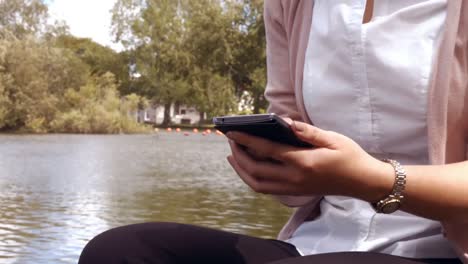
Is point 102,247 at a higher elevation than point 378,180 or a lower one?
lower

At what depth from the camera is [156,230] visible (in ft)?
4.29

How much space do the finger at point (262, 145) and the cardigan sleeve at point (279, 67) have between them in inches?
13.4

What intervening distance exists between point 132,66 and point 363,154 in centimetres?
3528

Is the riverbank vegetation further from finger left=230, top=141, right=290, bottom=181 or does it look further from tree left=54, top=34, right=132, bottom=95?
finger left=230, top=141, right=290, bottom=181

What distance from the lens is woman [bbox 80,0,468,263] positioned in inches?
43.4

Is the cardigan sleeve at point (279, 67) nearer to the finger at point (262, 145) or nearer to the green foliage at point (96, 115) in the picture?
the finger at point (262, 145)

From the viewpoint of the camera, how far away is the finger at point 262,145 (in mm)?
1085

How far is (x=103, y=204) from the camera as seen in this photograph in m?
4.85

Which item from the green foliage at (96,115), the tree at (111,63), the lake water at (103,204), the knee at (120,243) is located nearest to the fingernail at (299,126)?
the knee at (120,243)

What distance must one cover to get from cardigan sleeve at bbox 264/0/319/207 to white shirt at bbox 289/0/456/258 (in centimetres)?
13

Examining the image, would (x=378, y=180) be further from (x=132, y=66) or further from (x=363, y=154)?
(x=132, y=66)

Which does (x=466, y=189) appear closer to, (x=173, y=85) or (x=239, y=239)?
(x=239, y=239)

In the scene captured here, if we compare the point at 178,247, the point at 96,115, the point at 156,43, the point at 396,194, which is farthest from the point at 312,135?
the point at 156,43

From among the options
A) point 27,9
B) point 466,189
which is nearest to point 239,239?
point 466,189
